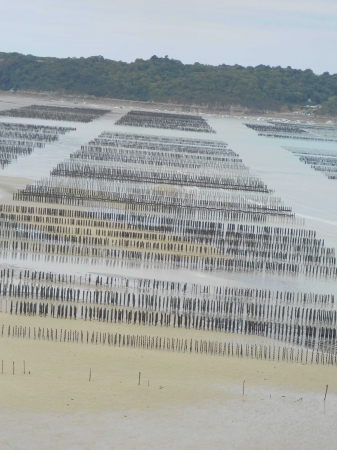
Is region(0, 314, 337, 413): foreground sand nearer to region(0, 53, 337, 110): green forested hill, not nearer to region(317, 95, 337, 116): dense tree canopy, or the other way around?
region(317, 95, 337, 116): dense tree canopy

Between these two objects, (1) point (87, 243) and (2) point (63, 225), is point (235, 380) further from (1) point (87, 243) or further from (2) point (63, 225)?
(2) point (63, 225)

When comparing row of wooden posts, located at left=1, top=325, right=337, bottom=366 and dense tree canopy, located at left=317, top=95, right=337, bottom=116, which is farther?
dense tree canopy, located at left=317, top=95, right=337, bottom=116

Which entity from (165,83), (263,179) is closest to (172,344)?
(263,179)

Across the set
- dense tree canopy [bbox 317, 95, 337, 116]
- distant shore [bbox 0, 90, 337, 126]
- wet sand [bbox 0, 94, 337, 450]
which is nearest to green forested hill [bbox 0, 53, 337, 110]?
distant shore [bbox 0, 90, 337, 126]

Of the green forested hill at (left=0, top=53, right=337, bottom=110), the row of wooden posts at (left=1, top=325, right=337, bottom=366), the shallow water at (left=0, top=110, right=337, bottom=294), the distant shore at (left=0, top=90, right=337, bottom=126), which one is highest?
the green forested hill at (left=0, top=53, right=337, bottom=110)

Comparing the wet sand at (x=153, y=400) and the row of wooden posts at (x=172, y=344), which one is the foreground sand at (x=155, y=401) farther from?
the row of wooden posts at (x=172, y=344)

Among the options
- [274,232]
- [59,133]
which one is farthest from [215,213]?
[59,133]

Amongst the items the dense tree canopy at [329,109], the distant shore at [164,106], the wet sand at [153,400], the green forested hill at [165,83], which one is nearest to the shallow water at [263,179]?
the wet sand at [153,400]

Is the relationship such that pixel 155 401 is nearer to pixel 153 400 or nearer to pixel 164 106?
pixel 153 400
